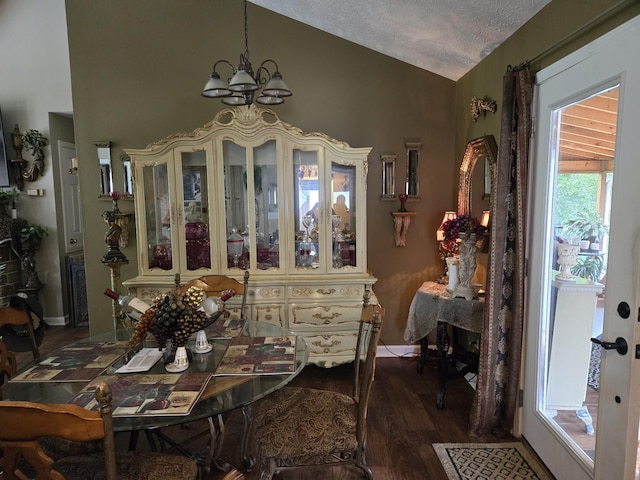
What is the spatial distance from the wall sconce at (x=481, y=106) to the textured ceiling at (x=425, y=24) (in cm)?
32

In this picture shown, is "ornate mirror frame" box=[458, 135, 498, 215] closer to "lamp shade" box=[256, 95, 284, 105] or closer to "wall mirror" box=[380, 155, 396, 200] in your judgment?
"wall mirror" box=[380, 155, 396, 200]

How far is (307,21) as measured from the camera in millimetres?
3350

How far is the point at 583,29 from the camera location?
176 cm

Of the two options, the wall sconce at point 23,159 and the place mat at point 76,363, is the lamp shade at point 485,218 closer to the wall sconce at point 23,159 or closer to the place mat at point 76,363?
the place mat at point 76,363

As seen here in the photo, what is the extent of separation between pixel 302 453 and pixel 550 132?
1.97 metres

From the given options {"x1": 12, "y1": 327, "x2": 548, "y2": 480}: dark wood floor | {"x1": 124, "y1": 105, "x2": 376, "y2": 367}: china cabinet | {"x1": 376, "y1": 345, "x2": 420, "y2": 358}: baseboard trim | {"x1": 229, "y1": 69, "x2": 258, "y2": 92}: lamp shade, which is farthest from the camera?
{"x1": 376, "y1": 345, "x2": 420, "y2": 358}: baseboard trim

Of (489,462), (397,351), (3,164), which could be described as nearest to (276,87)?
(489,462)

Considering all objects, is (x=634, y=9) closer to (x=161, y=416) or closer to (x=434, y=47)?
(x=434, y=47)

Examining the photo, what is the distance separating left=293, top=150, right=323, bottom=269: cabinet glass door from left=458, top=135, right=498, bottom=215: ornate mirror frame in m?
1.16

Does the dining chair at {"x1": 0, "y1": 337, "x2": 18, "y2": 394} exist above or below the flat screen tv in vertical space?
below

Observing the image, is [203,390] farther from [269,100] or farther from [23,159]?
[23,159]

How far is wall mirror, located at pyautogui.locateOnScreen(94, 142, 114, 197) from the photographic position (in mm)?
3461

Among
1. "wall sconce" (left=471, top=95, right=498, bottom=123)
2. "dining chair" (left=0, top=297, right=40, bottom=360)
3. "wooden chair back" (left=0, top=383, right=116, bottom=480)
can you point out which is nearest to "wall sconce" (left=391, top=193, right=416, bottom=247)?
"wall sconce" (left=471, top=95, right=498, bottom=123)

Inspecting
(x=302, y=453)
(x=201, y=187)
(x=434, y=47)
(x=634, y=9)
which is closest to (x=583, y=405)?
(x=302, y=453)
